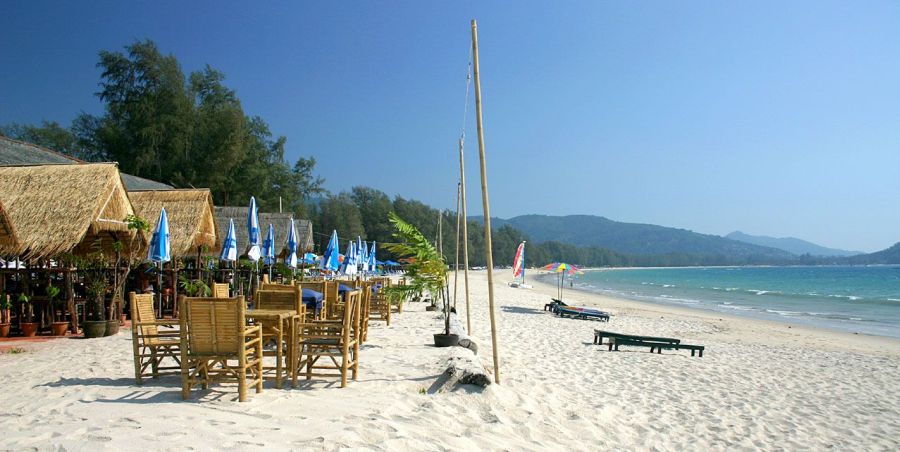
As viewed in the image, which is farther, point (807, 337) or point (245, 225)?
point (245, 225)

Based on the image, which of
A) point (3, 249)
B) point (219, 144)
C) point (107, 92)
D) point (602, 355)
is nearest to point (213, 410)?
point (3, 249)

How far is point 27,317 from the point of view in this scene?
990cm

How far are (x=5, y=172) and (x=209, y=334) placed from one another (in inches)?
360

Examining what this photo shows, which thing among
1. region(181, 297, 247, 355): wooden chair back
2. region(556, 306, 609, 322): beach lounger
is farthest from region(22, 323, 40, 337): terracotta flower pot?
region(556, 306, 609, 322): beach lounger

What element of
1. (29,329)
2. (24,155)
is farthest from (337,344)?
(24,155)

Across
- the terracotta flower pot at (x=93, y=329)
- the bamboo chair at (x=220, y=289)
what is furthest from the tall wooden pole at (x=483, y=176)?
the terracotta flower pot at (x=93, y=329)

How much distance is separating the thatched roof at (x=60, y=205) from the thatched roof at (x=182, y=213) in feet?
6.58

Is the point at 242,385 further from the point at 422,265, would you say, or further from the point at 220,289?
the point at 422,265

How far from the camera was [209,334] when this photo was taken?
4.75 m

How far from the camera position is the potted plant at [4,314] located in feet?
29.7

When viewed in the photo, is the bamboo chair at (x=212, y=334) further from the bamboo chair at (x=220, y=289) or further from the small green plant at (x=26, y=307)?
the small green plant at (x=26, y=307)

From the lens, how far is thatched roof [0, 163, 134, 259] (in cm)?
961

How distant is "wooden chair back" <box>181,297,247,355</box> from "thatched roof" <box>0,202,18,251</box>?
19.3ft

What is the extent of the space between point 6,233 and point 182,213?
17.5 ft
